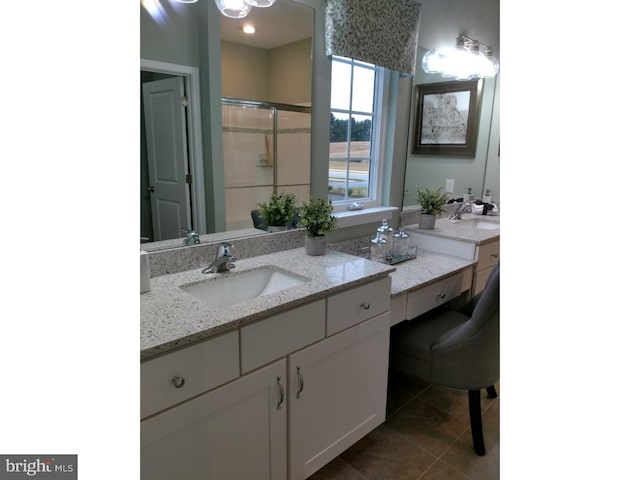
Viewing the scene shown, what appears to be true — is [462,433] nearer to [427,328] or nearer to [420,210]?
[427,328]

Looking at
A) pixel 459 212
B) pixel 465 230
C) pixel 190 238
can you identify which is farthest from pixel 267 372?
pixel 459 212

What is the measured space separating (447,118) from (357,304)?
5.82ft

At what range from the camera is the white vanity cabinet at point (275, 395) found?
1.02m

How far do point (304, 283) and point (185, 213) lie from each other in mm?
560

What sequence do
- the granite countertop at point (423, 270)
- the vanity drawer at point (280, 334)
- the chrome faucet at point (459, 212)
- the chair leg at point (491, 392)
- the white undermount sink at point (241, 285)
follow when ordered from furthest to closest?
1. the chrome faucet at point (459, 212)
2. the chair leg at point (491, 392)
3. the granite countertop at point (423, 270)
4. the white undermount sink at point (241, 285)
5. the vanity drawer at point (280, 334)

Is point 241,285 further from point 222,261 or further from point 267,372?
point 267,372

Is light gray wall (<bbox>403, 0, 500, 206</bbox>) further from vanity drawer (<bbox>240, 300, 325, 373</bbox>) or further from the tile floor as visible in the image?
vanity drawer (<bbox>240, 300, 325, 373</bbox>)

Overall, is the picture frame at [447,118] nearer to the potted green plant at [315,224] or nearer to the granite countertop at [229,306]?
the potted green plant at [315,224]

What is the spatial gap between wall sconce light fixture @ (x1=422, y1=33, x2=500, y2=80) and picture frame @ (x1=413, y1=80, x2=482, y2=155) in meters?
0.06

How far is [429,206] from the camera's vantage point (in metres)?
2.47

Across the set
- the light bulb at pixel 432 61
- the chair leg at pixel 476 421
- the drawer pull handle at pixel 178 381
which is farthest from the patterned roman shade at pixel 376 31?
the chair leg at pixel 476 421

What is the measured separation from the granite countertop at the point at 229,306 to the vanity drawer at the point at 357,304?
0.04 m

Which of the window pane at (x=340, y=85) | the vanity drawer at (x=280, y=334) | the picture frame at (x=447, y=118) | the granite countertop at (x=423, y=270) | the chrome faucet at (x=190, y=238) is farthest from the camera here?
the picture frame at (x=447, y=118)
